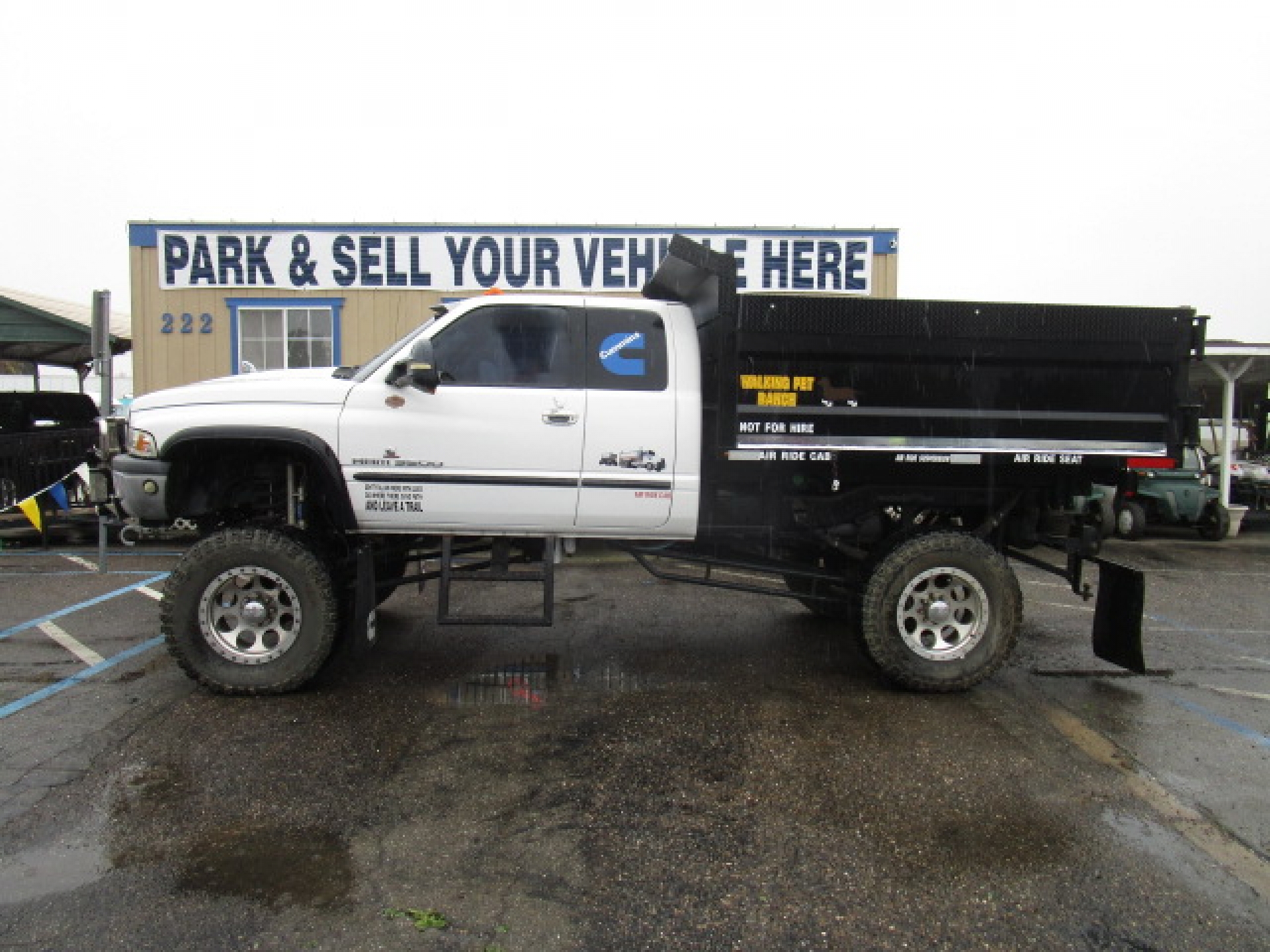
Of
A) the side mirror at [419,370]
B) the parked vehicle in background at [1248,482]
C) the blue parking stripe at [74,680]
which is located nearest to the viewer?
the side mirror at [419,370]

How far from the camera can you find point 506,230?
504 inches

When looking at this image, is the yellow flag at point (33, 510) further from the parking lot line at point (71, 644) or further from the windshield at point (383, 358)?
the windshield at point (383, 358)

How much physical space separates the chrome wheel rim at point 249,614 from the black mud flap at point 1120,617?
4.86 m

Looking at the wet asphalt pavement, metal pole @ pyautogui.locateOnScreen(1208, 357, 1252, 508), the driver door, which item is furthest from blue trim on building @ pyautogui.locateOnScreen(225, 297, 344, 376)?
metal pole @ pyautogui.locateOnScreen(1208, 357, 1252, 508)

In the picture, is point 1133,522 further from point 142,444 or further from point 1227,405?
point 142,444

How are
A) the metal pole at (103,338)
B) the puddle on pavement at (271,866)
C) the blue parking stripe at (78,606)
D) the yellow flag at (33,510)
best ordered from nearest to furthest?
the puddle on pavement at (271,866), the blue parking stripe at (78,606), the metal pole at (103,338), the yellow flag at (33,510)

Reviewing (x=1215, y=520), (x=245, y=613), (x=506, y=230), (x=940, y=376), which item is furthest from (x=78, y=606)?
(x=1215, y=520)

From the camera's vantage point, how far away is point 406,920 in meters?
2.73

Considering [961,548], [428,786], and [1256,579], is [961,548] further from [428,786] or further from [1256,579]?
[1256,579]

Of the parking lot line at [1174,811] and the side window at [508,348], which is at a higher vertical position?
the side window at [508,348]

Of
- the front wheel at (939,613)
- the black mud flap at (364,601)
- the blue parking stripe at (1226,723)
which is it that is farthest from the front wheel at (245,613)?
the blue parking stripe at (1226,723)

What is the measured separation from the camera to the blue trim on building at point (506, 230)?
498 inches

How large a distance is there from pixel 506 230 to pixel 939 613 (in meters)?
9.74

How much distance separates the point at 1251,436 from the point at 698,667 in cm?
2027
